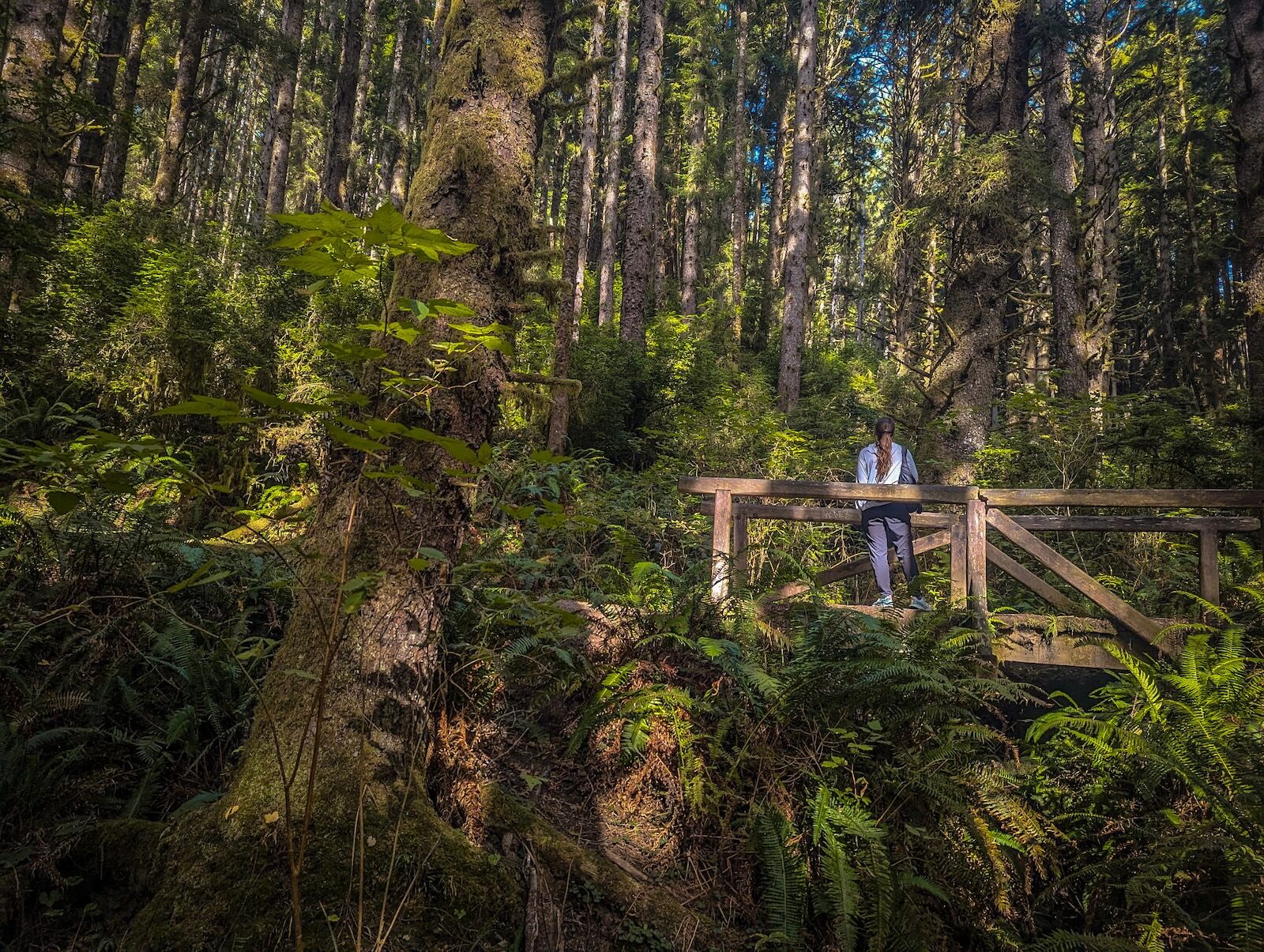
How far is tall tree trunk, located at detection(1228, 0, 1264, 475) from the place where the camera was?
6.32 m

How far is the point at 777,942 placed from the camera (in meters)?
3.02

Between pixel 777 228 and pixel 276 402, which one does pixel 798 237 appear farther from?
pixel 276 402

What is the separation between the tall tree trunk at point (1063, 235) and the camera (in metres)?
10.3

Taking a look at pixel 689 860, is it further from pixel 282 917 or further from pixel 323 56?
pixel 323 56

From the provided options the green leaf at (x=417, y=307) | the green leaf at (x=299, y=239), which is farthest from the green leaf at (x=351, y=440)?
the green leaf at (x=299, y=239)

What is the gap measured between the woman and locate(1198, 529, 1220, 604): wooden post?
2.22m

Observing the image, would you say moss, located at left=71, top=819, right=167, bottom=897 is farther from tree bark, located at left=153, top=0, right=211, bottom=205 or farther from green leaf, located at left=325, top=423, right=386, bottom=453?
tree bark, located at left=153, top=0, right=211, bottom=205

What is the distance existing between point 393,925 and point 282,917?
13.1 inches

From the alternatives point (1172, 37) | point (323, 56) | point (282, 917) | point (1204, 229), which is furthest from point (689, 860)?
point (323, 56)

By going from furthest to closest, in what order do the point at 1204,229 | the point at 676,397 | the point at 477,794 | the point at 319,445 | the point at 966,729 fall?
1. the point at 1204,229
2. the point at 676,397
3. the point at 319,445
4. the point at 966,729
5. the point at 477,794

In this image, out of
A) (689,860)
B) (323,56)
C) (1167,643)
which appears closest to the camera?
(689,860)

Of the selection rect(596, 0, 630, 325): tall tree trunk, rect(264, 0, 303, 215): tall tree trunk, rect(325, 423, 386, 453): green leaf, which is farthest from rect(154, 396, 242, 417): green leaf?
rect(596, 0, 630, 325): tall tree trunk

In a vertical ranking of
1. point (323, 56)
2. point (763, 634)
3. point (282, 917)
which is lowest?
point (282, 917)

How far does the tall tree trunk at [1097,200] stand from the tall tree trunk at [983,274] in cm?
173
